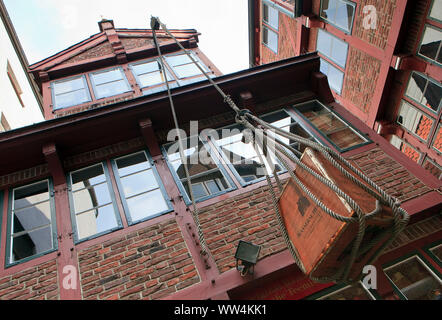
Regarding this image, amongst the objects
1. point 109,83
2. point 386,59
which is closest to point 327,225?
point 386,59

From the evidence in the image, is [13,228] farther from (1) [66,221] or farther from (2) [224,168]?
(2) [224,168]

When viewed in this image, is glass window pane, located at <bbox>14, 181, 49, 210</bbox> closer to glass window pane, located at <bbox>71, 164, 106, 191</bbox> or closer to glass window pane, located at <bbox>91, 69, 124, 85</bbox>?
glass window pane, located at <bbox>71, 164, 106, 191</bbox>

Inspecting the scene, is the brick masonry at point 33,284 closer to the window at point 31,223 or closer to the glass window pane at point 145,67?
the window at point 31,223

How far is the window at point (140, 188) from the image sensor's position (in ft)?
16.3

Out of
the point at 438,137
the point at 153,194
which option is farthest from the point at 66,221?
the point at 438,137

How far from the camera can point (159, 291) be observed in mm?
3926

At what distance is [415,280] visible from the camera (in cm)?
384

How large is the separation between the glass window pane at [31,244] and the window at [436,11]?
8.77 m

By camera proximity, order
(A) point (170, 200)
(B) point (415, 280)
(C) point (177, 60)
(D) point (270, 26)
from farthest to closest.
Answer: (D) point (270, 26), (C) point (177, 60), (A) point (170, 200), (B) point (415, 280)

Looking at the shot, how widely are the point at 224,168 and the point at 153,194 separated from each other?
1.28m

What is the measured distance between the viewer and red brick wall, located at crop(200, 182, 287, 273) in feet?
13.9

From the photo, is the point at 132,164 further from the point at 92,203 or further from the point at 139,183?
the point at 92,203

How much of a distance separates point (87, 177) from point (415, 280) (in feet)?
17.2

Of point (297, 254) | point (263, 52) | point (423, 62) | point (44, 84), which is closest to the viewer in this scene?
point (297, 254)
